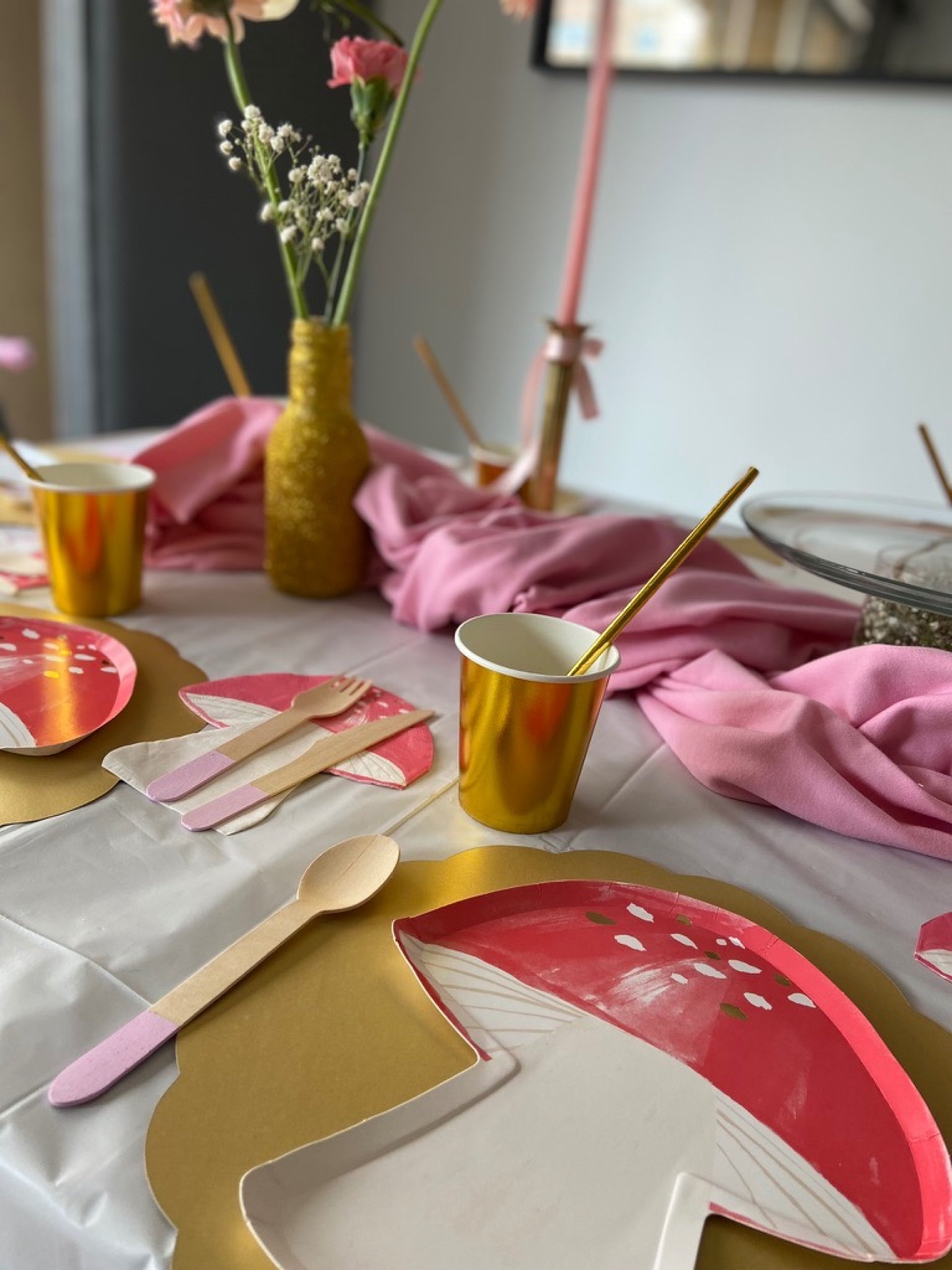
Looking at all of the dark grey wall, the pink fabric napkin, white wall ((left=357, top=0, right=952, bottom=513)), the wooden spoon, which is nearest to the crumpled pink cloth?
the pink fabric napkin

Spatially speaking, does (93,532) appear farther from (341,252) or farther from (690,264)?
(690,264)

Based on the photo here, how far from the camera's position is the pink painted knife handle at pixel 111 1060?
1.09 feet

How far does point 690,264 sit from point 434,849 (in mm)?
1827

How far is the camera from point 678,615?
2.24ft

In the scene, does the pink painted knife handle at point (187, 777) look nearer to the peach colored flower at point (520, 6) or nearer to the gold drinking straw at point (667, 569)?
the gold drinking straw at point (667, 569)

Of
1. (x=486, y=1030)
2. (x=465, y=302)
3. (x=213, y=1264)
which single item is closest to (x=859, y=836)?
(x=486, y=1030)

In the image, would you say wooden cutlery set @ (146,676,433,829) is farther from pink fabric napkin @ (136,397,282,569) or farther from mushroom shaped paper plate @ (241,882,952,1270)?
pink fabric napkin @ (136,397,282,569)

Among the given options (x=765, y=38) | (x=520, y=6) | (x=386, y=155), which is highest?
(x=765, y=38)

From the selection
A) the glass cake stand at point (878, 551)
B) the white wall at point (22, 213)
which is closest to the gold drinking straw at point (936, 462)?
the glass cake stand at point (878, 551)

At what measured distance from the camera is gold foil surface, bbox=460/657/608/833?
50 centimetres

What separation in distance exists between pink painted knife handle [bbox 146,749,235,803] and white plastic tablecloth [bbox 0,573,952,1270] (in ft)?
0.04

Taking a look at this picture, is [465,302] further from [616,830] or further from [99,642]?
[616,830]

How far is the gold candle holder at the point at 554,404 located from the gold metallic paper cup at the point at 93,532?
37 cm

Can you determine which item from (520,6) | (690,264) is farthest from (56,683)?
(690,264)
